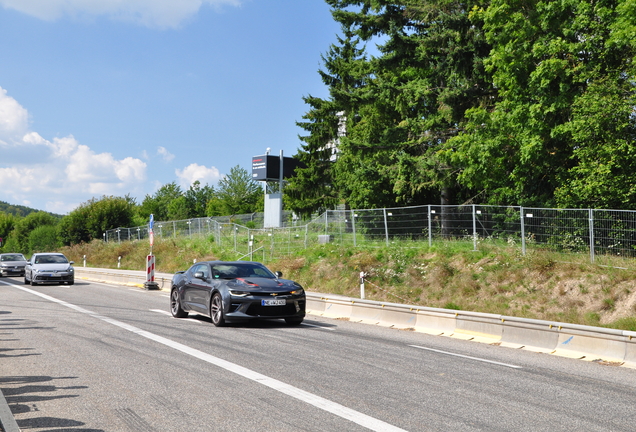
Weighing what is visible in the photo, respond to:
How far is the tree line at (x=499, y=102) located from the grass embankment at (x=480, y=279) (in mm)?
4098

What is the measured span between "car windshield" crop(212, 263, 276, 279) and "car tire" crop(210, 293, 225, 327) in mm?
622

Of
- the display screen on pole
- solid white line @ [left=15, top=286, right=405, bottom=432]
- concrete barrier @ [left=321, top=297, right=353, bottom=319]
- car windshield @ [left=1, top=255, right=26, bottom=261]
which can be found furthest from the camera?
the display screen on pole

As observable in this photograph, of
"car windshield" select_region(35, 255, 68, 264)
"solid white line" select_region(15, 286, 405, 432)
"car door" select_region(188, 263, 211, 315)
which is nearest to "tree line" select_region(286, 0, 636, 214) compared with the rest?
"car door" select_region(188, 263, 211, 315)

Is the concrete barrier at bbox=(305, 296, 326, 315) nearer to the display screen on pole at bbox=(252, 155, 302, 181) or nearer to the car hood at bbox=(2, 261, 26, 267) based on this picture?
the car hood at bbox=(2, 261, 26, 267)

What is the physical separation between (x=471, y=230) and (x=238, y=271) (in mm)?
9657

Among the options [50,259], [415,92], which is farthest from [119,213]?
[415,92]

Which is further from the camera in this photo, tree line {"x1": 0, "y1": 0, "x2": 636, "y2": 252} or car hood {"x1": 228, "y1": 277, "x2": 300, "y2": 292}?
tree line {"x1": 0, "y1": 0, "x2": 636, "y2": 252}

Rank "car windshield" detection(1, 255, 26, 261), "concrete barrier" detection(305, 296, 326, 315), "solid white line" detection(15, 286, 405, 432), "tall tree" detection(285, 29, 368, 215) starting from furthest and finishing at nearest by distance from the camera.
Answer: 1. "tall tree" detection(285, 29, 368, 215)
2. "car windshield" detection(1, 255, 26, 261)
3. "concrete barrier" detection(305, 296, 326, 315)
4. "solid white line" detection(15, 286, 405, 432)

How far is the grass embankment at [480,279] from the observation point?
45.8 feet

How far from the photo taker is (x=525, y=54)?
2183cm

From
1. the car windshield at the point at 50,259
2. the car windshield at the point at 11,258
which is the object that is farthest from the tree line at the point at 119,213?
the car windshield at the point at 50,259

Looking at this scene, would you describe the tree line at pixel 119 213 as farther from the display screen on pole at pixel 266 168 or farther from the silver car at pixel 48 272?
the silver car at pixel 48 272

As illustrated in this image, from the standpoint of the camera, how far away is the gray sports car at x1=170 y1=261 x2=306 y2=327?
476 inches

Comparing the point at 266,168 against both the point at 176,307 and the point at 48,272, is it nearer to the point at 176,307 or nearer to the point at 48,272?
the point at 48,272
